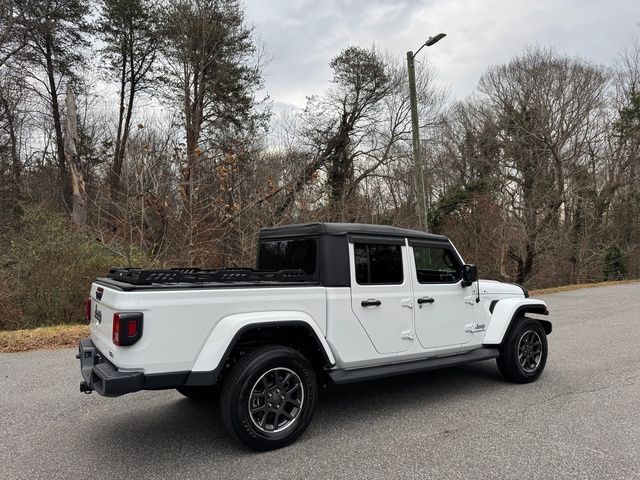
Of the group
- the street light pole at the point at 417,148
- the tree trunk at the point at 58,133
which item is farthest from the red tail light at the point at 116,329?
the tree trunk at the point at 58,133

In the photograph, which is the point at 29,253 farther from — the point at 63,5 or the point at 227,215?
the point at 63,5

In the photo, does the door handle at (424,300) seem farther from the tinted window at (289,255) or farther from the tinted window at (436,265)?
the tinted window at (289,255)

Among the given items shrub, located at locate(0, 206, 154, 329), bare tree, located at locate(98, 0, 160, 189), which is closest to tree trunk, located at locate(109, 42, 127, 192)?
bare tree, located at locate(98, 0, 160, 189)

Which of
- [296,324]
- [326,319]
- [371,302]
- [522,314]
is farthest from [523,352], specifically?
[296,324]

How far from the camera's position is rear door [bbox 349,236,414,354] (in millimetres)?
4426

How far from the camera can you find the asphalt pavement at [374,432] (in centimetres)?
353

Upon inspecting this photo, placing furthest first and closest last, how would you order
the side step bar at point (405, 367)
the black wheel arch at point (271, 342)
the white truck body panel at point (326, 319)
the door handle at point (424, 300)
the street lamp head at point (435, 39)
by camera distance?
the street lamp head at point (435, 39) < the door handle at point (424, 300) < the side step bar at point (405, 367) < the black wheel arch at point (271, 342) < the white truck body panel at point (326, 319)

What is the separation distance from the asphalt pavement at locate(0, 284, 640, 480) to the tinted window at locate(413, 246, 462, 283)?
1265 millimetres

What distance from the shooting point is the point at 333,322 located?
4.21 m

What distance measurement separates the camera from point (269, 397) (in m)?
3.87

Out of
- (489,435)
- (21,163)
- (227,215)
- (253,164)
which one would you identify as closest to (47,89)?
(21,163)

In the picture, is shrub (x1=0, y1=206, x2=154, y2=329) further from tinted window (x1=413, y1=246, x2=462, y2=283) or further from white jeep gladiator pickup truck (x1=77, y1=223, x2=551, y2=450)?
tinted window (x1=413, y1=246, x2=462, y2=283)

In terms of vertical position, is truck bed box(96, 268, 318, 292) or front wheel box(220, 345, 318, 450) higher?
truck bed box(96, 268, 318, 292)

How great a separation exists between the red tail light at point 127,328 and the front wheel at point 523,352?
4.04 meters
